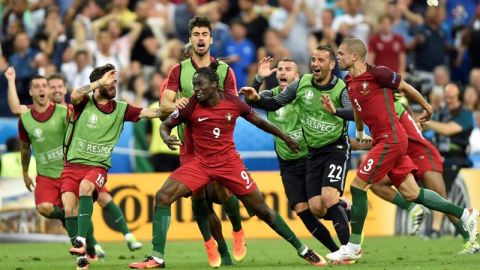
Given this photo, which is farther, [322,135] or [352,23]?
[352,23]

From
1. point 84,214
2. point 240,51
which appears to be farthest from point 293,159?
point 240,51

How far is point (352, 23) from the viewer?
27797mm

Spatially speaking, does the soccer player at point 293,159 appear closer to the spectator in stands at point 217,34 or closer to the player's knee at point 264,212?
the player's knee at point 264,212

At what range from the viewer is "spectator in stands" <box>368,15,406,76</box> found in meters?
27.0

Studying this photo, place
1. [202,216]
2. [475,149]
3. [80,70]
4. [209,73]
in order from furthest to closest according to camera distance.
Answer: [80,70] < [475,149] < [202,216] < [209,73]

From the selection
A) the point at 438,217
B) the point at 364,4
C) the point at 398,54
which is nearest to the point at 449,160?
the point at 438,217

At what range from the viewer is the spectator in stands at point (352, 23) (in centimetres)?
2758

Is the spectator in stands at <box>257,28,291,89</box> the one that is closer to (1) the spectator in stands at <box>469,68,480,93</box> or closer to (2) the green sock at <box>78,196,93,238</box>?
(1) the spectator in stands at <box>469,68,480,93</box>

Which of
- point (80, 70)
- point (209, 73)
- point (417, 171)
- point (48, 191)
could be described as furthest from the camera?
point (80, 70)

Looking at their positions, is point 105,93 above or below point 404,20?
below

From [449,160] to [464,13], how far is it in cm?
704

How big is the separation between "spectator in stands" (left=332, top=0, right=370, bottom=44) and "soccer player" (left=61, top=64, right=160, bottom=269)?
1097cm

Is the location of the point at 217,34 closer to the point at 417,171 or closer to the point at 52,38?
the point at 52,38

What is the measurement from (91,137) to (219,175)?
2133mm
